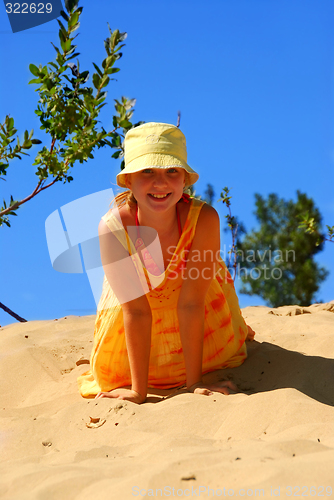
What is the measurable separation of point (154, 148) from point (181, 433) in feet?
5.25

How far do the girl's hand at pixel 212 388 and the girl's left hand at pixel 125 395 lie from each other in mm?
331

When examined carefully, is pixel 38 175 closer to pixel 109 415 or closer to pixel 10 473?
pixel 109 415

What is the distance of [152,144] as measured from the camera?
9.43ft

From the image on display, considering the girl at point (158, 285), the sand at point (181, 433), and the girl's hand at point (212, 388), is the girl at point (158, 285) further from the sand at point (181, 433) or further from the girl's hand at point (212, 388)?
the sand at point (181, 433)

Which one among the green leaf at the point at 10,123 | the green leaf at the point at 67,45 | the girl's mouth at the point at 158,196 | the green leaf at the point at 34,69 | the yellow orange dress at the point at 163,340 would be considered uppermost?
the green leaf at the point at 67,45

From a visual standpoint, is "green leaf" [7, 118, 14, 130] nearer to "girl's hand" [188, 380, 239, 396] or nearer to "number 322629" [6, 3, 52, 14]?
"number 322629" [6, 3, 52, 14]

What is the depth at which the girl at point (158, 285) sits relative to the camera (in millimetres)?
2932

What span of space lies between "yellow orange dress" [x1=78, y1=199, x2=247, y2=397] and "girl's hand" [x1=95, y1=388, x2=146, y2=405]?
242mm

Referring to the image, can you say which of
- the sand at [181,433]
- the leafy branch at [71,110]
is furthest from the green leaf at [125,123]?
the sand at [181,433]

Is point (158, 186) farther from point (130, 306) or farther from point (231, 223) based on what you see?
point (231, 223)

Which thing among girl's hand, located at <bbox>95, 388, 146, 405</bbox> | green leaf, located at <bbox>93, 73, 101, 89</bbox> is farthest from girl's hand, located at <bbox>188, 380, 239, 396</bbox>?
green leaf, located at <bbox>93, 73, 101, 89</bbox>

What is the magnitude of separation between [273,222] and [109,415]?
11.5m

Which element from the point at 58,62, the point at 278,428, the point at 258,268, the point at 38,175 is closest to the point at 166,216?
the point at 38,175

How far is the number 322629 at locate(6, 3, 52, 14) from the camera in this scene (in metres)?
2.90
